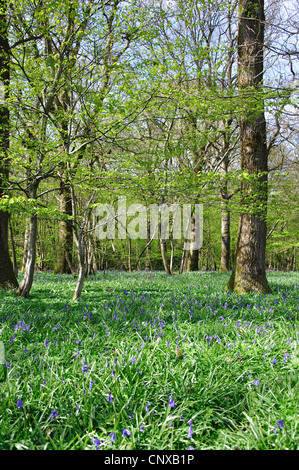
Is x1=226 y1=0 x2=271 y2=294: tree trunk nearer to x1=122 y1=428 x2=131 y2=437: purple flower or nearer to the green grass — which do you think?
the green grass

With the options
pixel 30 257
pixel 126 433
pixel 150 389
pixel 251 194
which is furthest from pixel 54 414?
pixel 251 194

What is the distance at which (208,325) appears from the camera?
11.5 feet

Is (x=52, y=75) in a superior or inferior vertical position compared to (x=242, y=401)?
superior

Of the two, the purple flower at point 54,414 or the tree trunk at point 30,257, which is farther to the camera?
the tree trunk at point 30,257

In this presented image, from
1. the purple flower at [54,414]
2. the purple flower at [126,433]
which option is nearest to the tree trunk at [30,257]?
the purple flower at [54,414]

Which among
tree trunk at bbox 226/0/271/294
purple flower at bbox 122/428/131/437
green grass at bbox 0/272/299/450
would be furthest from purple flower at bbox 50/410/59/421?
tree trunk at bbox 226/0/271/294

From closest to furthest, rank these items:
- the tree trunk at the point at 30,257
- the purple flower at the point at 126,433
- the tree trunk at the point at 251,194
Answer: the purple flower at the point at 126,433 → the tree trunk at the point at 30,257 → the tree trunk at the point at 251,194

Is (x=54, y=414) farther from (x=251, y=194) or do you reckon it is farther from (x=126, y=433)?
(x=251, y=194)

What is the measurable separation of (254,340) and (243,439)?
1329 millimetres

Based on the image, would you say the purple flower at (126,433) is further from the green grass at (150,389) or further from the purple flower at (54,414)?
the purple flower at (54,414)

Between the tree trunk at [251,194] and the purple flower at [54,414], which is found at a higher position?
the tree trunk at [251,194]
